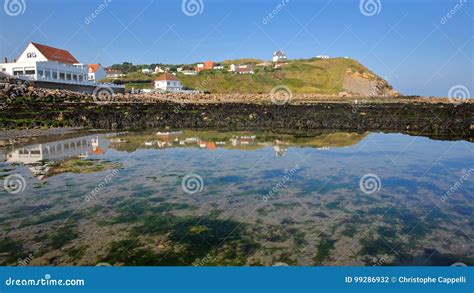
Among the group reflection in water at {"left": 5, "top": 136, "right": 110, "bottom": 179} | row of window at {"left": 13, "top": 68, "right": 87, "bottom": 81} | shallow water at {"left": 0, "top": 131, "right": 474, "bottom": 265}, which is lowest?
shallow water at {"left": 0, "top": 131, "right": 474, "bottom": 265}

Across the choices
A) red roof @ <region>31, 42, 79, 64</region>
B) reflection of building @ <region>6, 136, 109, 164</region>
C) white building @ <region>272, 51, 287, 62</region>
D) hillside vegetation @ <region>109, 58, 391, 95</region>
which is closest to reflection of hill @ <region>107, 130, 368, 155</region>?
reflection of building @ <region>6, 136, 109, 164</region>

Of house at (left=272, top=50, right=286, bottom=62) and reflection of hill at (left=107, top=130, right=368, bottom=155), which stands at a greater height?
house at (left=272, top=50, right=286, bottom=62)

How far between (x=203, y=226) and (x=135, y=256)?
170cm

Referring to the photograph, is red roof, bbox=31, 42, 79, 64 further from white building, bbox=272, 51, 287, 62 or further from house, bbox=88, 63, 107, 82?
white building, bbox=272, 51, 287, 62

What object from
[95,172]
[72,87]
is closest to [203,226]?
[95,172]

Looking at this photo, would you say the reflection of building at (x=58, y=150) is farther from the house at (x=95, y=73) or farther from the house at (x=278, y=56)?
the house at (x=278, y=56)

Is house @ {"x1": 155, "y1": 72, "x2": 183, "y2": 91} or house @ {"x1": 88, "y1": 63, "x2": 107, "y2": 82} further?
house @ {"x1": 155, "y1": 72, "x2": 183, "y2": 91}

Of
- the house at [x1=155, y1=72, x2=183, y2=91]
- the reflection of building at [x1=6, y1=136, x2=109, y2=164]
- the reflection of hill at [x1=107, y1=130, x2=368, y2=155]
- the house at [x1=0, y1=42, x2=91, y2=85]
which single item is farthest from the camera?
the house at [x1=155, y1=72, x2=183, y2=91]

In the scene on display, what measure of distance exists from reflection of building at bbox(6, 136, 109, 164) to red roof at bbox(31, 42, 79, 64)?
54500 mm

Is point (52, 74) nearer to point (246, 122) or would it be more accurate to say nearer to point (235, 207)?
point (246, 122)

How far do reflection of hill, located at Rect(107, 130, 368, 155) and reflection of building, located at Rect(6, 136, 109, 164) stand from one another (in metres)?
0.92

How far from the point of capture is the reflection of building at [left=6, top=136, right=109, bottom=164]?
13.7 m

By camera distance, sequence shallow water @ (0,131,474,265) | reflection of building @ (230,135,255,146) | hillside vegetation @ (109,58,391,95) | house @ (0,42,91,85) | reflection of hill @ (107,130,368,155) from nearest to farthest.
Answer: shallow water @ (0,131,474,265) → reflection of hill @ (107,130,368,155) → reflection of building @ (230,135,255,146) → house @ (0,42,91,85) → hillside vegetation @ (109,58,391,95)

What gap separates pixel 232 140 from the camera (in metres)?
18.9
